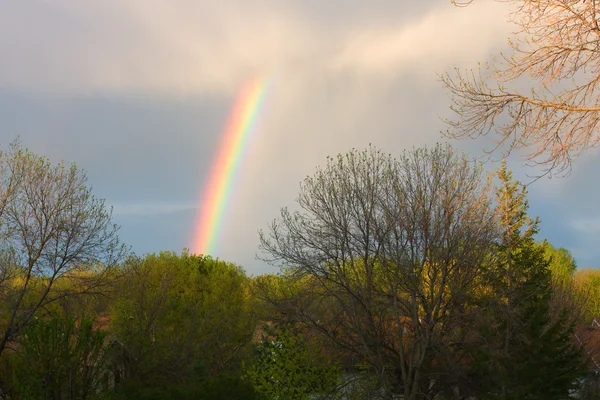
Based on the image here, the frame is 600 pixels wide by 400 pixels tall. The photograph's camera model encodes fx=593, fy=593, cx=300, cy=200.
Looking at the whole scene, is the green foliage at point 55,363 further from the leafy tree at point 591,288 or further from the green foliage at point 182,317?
the leafy tree at point 591,288

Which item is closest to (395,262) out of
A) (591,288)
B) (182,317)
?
(182,317)

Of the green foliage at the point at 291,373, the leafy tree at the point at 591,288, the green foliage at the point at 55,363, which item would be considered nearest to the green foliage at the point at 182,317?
the green foliage at the point at 291,373

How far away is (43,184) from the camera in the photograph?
2858 centimetres

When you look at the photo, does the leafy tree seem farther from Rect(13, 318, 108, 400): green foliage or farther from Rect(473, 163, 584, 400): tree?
Rect(13, 318, 108, 400): green foliage

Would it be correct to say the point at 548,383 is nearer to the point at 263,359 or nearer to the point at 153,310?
the point at 263,359

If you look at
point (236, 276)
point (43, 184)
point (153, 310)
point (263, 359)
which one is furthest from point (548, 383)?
point (236, 276)

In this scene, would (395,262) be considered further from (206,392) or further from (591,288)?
(591,288)

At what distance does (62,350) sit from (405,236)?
13.9 meters

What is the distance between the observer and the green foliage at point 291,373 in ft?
71.3

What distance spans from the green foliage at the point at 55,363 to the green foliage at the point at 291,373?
8.78 m

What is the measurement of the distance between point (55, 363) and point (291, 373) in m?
10.2

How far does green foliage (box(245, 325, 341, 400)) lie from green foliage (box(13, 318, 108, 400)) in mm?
8782

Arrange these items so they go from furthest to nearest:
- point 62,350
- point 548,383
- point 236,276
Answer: point 236,276 → point 548,383 → point 62,350

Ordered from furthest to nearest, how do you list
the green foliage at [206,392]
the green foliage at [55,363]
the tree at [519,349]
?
the tree at [519,349], the green foliage at [55,363], the green foliage at [206,392]
